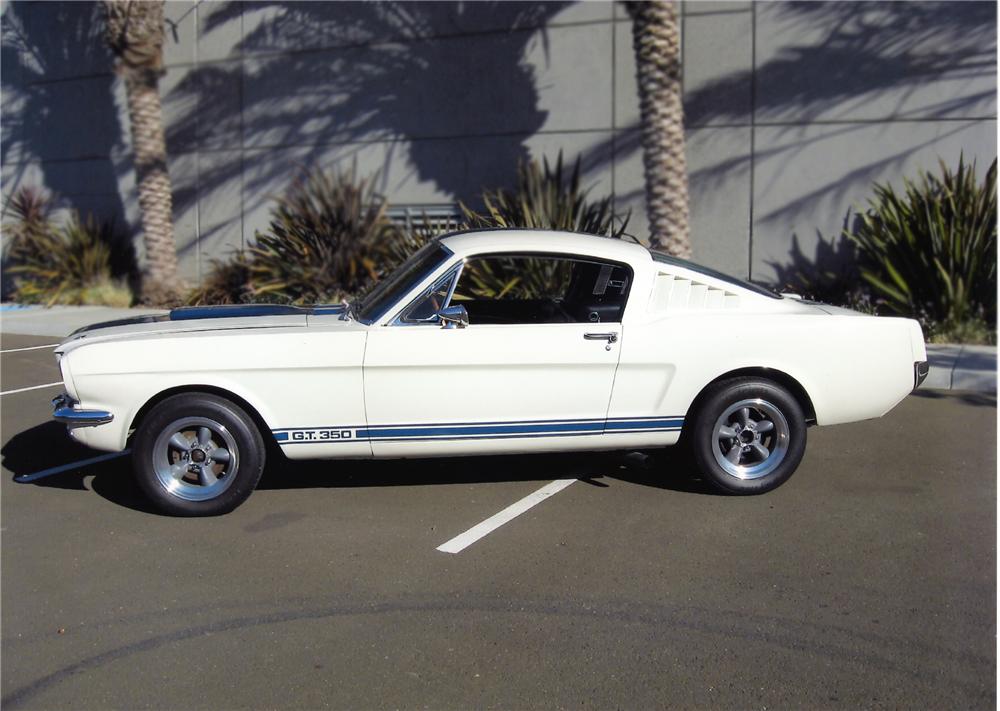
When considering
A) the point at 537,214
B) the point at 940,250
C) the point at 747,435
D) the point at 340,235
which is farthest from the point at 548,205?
the point at 747,435

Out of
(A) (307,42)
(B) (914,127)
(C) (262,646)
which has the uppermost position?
(A) (307,42)

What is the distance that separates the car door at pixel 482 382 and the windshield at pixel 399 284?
133mm

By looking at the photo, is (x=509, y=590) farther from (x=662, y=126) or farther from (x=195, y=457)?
(x=662, y=126)

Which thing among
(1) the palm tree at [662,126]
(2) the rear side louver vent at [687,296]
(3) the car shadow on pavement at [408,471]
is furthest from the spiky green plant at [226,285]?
(2) the rear side louver vent at [687,296]

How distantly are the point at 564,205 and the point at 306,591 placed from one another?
31.5 feet

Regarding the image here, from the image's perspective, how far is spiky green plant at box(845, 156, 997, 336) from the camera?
12016 mm

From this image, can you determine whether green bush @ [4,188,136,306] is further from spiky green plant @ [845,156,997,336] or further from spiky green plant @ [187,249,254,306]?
spiky green plant @ [845,156,997,336]

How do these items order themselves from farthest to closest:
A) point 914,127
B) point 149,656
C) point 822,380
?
1. point 914,127
2. point 822,380
3. point 149,656

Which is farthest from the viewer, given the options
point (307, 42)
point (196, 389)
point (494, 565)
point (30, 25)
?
point (30, 25)

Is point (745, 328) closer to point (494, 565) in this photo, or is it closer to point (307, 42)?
point (494, 565)

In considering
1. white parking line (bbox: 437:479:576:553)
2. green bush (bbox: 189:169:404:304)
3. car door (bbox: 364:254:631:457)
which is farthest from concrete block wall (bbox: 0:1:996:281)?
car door (bbox: 364:254:631:457)

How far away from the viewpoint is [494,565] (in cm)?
518

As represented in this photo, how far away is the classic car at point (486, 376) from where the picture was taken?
5.83 meters

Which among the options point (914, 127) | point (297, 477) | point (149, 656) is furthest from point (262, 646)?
point (914, 127)
